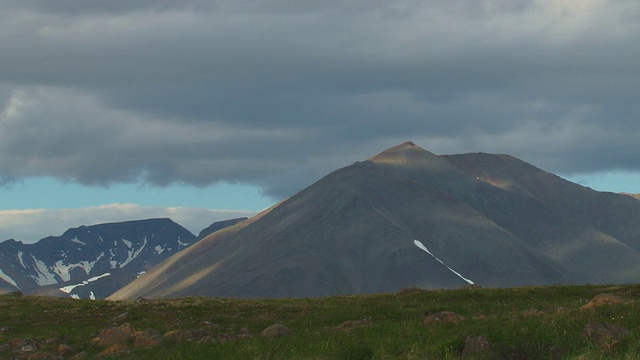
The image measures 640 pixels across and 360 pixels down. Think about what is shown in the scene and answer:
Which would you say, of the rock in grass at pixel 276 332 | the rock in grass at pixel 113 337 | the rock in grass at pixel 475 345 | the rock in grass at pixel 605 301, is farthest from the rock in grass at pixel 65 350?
the rock in grass at pixel 605 301

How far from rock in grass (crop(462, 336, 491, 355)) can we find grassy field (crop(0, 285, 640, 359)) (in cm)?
20

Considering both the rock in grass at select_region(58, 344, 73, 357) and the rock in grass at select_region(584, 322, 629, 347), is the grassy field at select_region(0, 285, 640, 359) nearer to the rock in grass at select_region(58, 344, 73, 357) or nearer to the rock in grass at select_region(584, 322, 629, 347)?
the rock in grass at select_region(58, 344, 73, 357)

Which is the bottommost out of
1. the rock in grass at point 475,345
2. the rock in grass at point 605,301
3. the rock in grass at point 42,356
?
the rock in grass at point 42,356

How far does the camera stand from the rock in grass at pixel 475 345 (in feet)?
100

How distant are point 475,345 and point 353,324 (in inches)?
576

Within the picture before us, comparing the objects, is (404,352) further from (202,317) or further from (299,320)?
(202,317)

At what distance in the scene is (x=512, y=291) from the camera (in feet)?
224

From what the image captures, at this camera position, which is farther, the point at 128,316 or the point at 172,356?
the point at 128,316

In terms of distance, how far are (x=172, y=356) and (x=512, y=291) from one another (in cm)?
3973

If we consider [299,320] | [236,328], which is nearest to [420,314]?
[299,320]

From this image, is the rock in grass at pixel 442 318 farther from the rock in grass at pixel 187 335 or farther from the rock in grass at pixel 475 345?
the rock in grass at pixel 475 345

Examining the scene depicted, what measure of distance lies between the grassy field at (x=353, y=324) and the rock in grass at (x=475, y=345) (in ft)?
0.65

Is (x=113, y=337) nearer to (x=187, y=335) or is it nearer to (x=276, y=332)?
(x=187, y=335)

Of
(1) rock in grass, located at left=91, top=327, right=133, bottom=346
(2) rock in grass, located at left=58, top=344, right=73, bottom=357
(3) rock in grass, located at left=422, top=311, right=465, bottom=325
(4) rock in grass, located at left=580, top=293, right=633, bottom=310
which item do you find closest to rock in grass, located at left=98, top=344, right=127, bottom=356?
(1) rock in grass, located at left=91, top=327, right=133, bottom=346
